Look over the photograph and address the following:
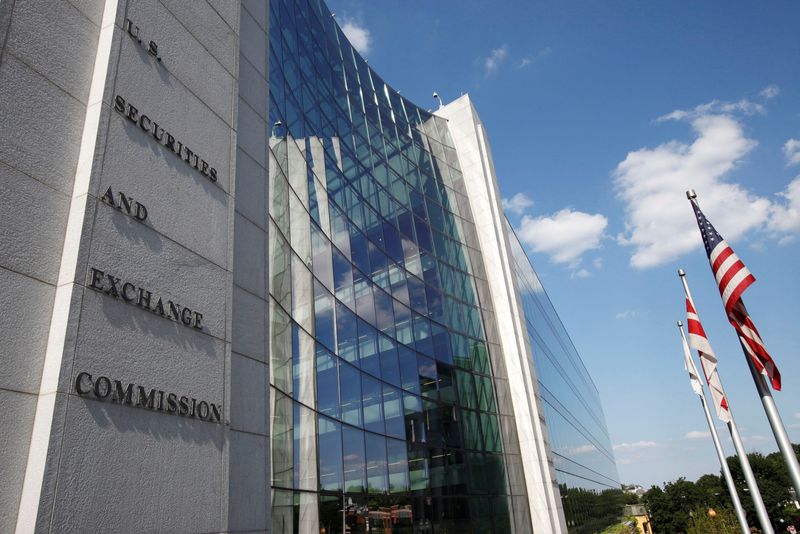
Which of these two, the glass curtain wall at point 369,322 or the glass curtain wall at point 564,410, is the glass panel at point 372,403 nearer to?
the glass curtain wall at point 369,322

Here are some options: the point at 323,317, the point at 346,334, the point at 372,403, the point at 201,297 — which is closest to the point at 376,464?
the point at 372,403

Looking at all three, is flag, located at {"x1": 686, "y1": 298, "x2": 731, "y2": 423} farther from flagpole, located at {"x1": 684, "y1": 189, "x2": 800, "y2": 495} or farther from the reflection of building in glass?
the reflection of building in glass

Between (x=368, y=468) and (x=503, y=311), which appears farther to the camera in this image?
(x=503, y=311)

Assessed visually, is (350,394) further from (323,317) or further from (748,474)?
(748,474)

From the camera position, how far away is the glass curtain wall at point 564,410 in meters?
34.8

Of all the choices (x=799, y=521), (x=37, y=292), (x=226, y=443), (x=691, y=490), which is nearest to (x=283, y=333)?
(x=226, y=443)

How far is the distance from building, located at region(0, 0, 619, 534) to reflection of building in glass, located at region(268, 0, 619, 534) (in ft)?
0.39

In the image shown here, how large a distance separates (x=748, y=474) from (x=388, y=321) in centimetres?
1225

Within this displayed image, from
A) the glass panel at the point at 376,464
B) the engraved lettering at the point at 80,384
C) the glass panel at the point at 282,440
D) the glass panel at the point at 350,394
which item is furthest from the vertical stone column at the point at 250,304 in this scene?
the glass panel at the point at 376,464

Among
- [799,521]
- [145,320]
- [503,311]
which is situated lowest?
[799,521]

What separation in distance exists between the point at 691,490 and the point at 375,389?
366 feet

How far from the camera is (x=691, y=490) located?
104 meters

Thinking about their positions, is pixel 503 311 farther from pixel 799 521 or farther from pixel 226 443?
pixel 799 521

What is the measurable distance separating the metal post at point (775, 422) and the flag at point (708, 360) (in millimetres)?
6302
